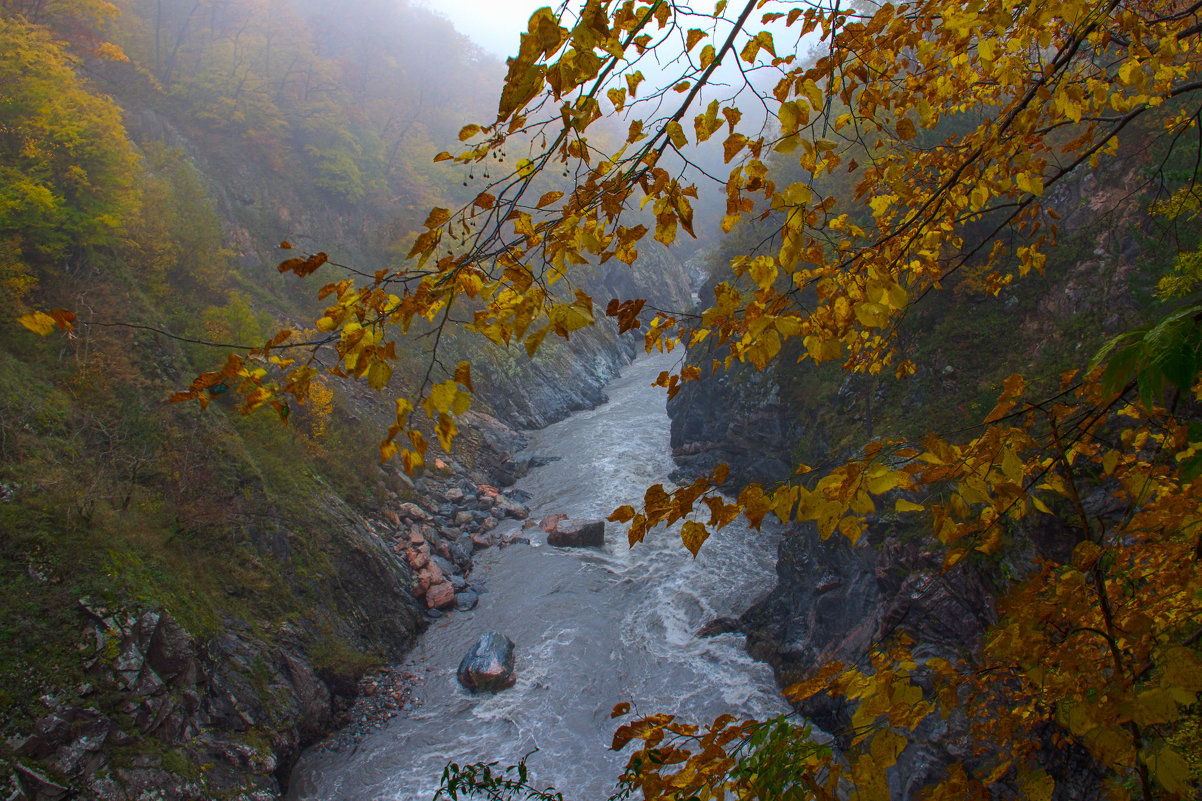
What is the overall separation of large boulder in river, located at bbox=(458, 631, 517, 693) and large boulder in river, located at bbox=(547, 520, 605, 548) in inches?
141

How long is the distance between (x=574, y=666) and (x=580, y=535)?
12.6ft

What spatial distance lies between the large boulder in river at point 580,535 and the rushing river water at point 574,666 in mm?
266

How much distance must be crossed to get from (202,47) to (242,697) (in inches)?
1238

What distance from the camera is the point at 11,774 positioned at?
4715mm

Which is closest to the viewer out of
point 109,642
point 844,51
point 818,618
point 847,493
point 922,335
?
point 847,493

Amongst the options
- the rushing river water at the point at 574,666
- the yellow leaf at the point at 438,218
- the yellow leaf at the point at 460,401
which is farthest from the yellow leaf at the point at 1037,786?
the rushing river water at the point at 574,666

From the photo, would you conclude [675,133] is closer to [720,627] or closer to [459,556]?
[720,627]

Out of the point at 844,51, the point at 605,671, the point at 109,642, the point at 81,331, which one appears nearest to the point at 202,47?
the point at 81,331

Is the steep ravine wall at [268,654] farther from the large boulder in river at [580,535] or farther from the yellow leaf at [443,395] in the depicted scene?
the yellow leaf at [443,395]

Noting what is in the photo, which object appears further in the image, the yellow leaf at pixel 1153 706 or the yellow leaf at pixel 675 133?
the yellow leaf at pixel 675 133

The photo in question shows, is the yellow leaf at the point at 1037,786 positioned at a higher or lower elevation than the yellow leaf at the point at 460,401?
lower

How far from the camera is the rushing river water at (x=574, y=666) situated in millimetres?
7219

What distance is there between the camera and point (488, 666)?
28.3 ft

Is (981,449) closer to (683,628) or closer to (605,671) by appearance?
(605,671)
